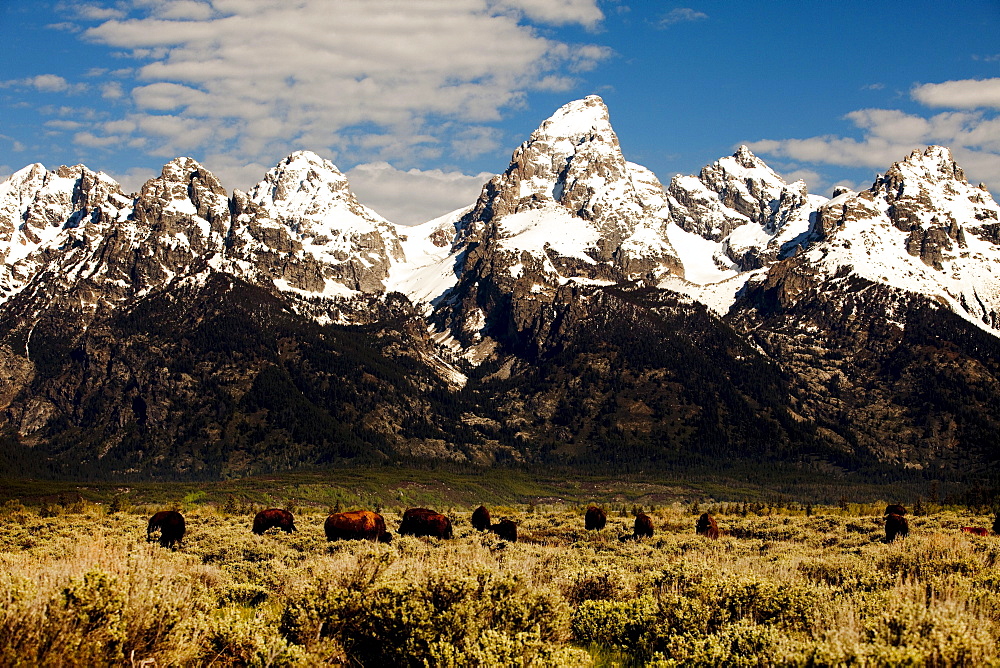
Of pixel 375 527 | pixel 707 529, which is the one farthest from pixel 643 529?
pixel 375 527

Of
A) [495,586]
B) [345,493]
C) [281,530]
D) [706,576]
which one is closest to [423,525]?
[281,530]

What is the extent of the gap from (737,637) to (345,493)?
186m

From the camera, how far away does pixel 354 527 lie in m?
36.2

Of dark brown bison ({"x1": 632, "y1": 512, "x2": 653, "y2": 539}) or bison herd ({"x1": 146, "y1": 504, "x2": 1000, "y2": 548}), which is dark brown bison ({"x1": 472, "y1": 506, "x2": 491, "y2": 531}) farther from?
dark brown bison ({"x1": 632, "y1": 512, "x2": 653, "y2": 539})

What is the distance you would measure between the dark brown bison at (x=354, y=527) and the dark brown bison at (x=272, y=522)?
4.84 metres

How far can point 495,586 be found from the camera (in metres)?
17.0

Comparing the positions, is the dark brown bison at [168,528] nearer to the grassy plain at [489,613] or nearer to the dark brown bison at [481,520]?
the grassy plain at [489,613]

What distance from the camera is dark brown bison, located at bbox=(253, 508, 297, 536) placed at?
40.6 metres

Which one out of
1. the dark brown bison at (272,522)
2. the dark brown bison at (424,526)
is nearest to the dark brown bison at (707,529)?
the dark brown bison at (424,526)

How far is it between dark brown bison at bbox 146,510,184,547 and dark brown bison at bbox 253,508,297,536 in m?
3.75

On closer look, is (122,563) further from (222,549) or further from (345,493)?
(345,493)

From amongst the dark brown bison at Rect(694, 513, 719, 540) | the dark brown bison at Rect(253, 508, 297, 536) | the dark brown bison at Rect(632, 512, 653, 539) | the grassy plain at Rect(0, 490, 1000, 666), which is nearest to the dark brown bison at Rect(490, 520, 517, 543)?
the dark brown bison at Rect(632, 512, 653, 539)

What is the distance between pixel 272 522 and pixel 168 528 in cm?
556

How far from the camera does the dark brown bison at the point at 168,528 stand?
119ft
